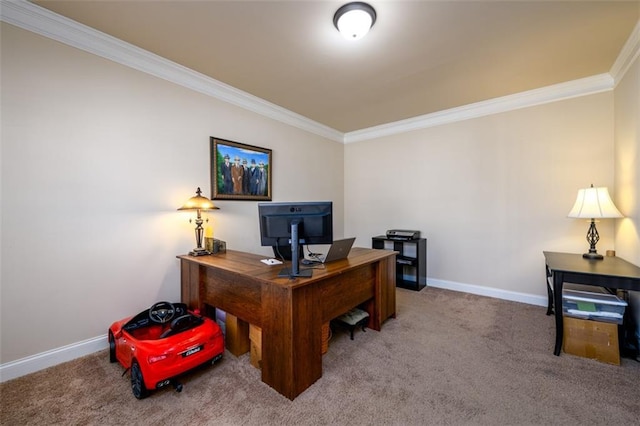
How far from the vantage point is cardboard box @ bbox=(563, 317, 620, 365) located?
1902 millimetres

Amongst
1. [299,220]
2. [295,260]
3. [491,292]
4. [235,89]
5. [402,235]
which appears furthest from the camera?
[402,235]

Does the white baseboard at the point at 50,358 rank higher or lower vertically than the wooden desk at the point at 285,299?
lower

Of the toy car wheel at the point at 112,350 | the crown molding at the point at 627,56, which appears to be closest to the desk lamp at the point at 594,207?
the crown molding at the point at 627,56

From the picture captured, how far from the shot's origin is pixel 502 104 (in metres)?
3.23

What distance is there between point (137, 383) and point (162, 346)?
27 centimetres

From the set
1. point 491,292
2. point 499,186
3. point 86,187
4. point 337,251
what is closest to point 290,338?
point 337,251

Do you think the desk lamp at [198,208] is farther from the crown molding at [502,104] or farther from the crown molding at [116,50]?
the crown molding at [502,104]

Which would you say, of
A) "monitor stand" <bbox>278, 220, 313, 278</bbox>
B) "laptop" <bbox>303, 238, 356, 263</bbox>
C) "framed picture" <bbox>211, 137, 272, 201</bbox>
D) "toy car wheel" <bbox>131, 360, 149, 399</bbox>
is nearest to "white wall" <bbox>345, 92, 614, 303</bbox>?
"framed picture" <bbox>211, 137, 272, 201</bbox>

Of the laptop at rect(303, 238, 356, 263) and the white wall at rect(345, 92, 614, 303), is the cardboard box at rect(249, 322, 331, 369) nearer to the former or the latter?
the laptop at rect(303, 238, 356, 263)

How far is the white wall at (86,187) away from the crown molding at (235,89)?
78 mm

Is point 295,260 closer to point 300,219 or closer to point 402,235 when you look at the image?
point 300,219

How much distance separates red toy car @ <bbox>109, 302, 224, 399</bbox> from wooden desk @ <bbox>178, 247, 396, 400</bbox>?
240mm

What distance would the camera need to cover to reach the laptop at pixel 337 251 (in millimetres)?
2077

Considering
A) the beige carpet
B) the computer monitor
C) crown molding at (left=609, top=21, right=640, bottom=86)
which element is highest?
crown molding at (left=609, top=21, right=640, bottom=86)
